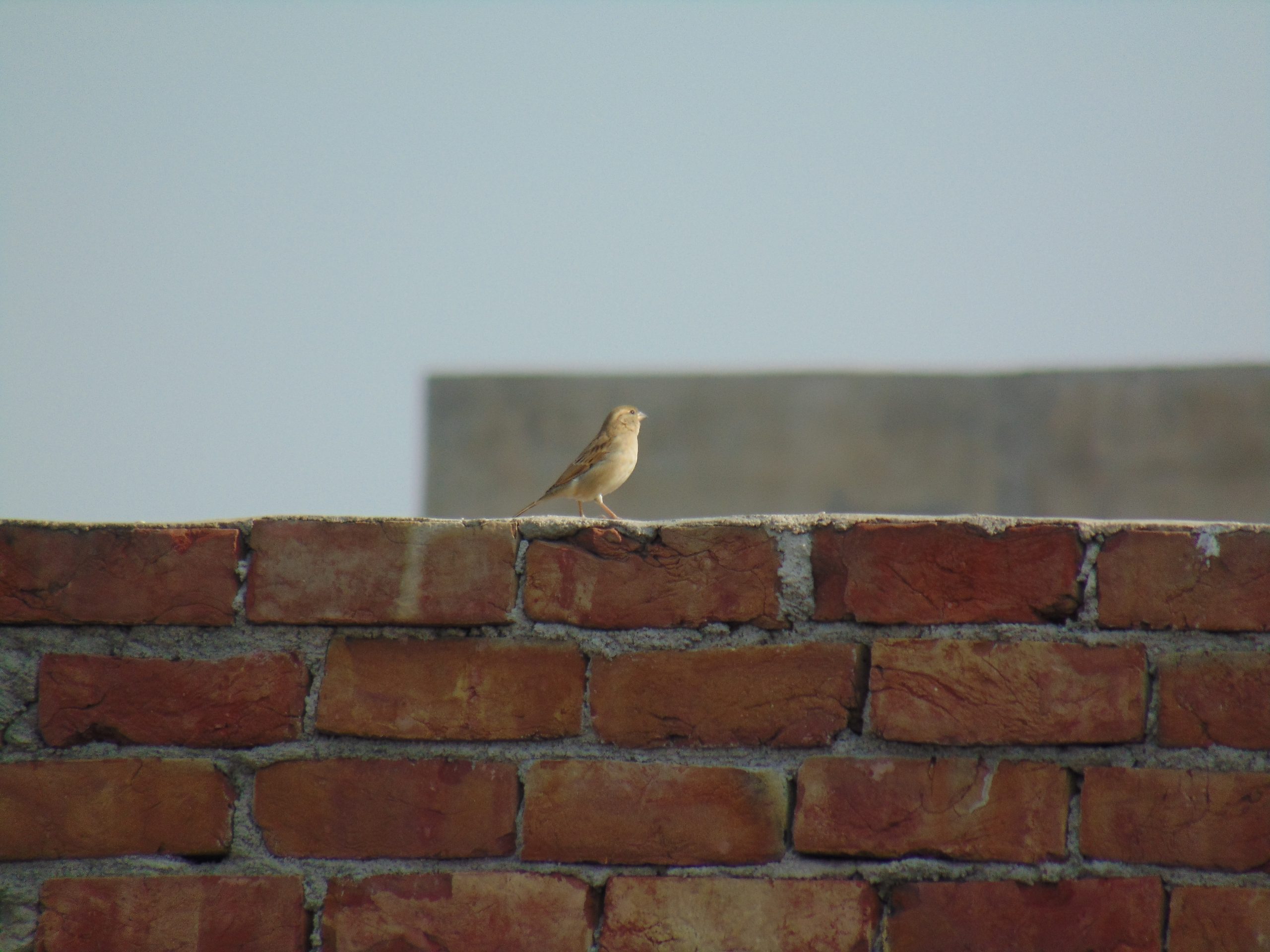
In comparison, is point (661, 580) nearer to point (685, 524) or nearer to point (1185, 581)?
point (685, 524)

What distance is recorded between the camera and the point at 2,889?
1629mm

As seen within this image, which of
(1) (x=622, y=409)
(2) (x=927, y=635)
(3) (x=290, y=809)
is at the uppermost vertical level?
(1) (x=622, y=409)

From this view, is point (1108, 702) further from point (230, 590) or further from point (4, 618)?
point (4, 618)

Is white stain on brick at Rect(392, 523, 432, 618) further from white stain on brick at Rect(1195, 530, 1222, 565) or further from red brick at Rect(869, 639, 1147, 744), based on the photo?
white stain on brick at Rect(1195, 530, 1222, 565)

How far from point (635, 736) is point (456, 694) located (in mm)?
222

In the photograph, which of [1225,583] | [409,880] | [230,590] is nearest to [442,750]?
[409,880]

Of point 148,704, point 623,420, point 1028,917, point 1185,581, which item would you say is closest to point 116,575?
point 148,704

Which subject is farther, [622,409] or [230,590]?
[622,409]

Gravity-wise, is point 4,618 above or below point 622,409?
below

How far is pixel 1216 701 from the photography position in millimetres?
1628

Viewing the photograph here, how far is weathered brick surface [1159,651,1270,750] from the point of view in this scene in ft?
5.33

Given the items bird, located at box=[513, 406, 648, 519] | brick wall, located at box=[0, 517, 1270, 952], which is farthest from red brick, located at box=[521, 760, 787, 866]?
bird, located at box=[513, 406, 648, 519]

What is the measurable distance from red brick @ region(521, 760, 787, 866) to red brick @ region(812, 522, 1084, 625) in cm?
23

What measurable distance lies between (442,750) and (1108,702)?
0.79 m
